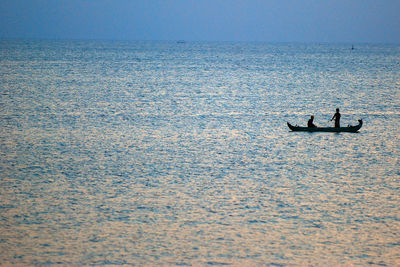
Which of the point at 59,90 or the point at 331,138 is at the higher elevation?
the point at 59,90

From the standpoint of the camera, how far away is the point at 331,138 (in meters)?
34.3

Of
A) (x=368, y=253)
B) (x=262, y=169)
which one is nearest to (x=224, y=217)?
(x=368, y=253)

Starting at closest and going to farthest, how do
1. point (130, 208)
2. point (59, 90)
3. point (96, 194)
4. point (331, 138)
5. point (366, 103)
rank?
1. point (130, 208)
2. point (96, 194)
3. point (331, 138)
4. point (366, 103)
5. point (59, 90)

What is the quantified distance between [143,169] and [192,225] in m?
8.23

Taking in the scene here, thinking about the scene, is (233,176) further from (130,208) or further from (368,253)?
(368,253)

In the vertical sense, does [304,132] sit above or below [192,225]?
above

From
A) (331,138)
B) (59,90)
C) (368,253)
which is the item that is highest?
(59,90)

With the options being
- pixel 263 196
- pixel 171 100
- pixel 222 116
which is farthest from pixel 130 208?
pixel 171 100

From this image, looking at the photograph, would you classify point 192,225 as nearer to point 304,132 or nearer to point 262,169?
point 262,169

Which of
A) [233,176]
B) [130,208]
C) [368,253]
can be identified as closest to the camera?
[368,253]

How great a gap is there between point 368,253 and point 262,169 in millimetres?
10763

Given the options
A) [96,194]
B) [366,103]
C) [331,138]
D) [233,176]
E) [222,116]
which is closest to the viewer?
[96,194]

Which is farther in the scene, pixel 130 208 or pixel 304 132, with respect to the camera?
pixel 304 132

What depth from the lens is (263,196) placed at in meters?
21.5
